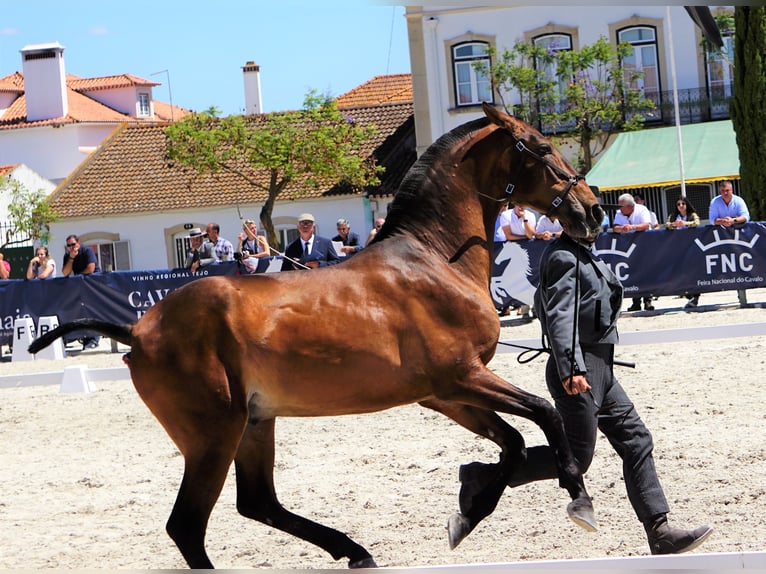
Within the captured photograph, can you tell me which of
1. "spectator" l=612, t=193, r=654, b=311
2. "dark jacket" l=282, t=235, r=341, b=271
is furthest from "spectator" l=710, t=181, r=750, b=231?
"dark jacket" l=282, t=235, r=341, b=271

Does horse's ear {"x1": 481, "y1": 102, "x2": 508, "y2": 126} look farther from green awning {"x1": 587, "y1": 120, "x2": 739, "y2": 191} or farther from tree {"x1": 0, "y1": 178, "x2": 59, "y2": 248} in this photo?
tree {"x1": 0, "y1": 178, "x2": 59, "y2": 248}

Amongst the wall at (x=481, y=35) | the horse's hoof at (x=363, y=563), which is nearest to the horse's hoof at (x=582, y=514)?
the horse's hoof at (x=363, y=563)

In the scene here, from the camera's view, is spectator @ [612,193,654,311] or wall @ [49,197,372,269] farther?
wall @ [49,197,372,269]

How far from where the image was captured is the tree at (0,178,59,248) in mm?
40375

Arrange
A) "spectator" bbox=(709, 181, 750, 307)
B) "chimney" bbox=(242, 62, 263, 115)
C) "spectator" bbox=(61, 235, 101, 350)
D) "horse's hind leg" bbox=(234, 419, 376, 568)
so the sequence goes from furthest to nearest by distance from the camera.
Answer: "chimney" bbox=(242, 62, 263, 115)
"spectator" bbox=(61, 235, 101, 350)
"spectator" bbox=(709, 181, 750, 307)
"horse's hind leg" bbox=(234, 419, 376, 568)

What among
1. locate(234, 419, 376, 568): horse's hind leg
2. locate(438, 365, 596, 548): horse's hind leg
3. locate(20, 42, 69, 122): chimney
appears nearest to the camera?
locate(438, 365, 596, 548): horse's hind leg

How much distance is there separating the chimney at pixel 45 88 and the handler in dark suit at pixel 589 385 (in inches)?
1685

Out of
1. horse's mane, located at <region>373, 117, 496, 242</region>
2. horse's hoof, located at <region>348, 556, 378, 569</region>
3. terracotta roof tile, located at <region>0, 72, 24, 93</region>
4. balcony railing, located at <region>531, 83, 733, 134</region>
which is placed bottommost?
horse's hoof, located at <region>348, 556, 378, 569</region>

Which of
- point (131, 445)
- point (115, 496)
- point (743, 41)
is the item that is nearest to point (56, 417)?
point (131, 445)

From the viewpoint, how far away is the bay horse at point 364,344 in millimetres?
5047

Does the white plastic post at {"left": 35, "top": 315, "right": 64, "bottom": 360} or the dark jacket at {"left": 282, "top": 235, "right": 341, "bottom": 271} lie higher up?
the dark jacket at {"left": 282, "top": 235, "right": 341, "bottom": 271}

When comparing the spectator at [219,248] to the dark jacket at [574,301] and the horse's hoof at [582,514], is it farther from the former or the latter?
the horse's hoof at [582,514]

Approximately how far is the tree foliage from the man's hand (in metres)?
27.9

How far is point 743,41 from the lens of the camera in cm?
2369
